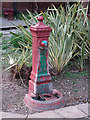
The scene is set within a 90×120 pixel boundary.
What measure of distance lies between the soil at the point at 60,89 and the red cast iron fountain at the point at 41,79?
154 mm

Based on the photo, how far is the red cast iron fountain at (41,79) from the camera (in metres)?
2.79

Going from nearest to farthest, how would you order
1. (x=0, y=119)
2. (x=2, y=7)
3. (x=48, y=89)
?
(x=0, y=119)
(x=48, y=89)
(x=2, y=7)

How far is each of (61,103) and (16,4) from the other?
11386mm

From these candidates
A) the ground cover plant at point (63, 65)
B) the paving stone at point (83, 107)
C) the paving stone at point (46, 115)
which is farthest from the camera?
the ground cover plant at point (63, 65)

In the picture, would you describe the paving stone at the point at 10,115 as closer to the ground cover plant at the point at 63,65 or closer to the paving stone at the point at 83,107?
the ground cover plant at the point at 63,65

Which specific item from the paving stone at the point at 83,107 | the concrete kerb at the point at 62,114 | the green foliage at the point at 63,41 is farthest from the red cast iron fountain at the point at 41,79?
the green foliage at the point at 63,41

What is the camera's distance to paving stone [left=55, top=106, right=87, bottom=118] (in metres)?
2.62

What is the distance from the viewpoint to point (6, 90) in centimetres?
339

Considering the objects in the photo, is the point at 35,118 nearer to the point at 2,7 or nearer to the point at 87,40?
the point at 87,40

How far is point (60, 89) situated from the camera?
349 centimetres

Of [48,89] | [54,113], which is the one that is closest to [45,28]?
[48,89]

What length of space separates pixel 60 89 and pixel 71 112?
2.72ft

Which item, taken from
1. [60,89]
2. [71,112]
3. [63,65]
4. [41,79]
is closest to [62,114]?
[71,112]

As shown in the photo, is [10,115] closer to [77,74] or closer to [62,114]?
[62,114]
